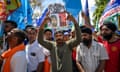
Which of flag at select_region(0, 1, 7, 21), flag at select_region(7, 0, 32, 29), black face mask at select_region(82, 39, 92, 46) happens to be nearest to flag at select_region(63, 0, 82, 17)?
flag at select_region(7, 0, 32, 29)

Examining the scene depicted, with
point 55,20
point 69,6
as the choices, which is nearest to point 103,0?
point 69,6

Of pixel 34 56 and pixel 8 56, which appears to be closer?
pixel 8 56

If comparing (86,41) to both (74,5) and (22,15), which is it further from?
(22,15)

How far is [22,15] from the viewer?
38.5 feet

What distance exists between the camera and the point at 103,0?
137ft

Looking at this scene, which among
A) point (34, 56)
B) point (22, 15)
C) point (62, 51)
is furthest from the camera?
point (22, 15)

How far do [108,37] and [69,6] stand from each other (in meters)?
3.80

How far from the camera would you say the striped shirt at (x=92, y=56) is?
792 cm

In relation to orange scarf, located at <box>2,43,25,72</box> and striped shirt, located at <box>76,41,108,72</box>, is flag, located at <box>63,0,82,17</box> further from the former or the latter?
orange scarf, located at <box>2,43,25,72</box>

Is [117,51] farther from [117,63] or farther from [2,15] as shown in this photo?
[2,15]

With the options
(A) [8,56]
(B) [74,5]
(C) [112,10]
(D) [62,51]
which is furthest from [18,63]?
(B) [74,5]

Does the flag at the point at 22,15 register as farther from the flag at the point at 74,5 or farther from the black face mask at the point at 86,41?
the black face mask at the point at 86,41

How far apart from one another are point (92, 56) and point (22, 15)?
4204 millimetres

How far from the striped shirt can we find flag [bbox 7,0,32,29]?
3704 mm
